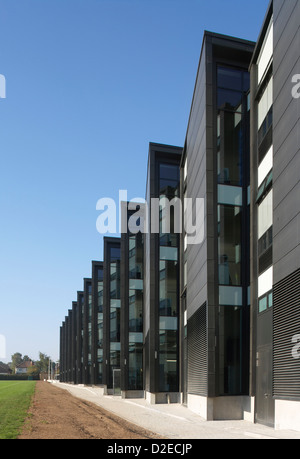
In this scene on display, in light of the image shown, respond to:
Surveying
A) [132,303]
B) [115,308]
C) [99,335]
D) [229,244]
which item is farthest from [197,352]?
[99,335]

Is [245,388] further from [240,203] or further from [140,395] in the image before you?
[140,395]

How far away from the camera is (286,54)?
18250 millimetres

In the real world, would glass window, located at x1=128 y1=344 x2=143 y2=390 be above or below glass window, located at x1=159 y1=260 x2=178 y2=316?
below

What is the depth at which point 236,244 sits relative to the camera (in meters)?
24.5

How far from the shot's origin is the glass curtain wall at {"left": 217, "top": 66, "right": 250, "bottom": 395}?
23.6m

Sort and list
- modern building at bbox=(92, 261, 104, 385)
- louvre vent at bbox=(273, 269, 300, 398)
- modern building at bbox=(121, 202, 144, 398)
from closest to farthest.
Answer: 1. louvre vent at bbox=(273, 269, 300, 398)
2. modern building at bbox=(121, 202, 144, 398)
3. modern building at bbox=(92, 261, 104, 385)

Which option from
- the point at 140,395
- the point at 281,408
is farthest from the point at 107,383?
the point at 281,408

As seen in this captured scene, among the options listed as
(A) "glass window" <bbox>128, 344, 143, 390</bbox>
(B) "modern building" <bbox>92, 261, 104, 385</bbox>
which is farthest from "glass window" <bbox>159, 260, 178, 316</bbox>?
(B) "modern building" <bbox>92, 261, 104, 385</bbox>

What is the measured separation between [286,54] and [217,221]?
8507 millimetres

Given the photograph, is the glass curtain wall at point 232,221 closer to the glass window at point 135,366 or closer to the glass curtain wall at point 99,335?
the glass window at point 135,366

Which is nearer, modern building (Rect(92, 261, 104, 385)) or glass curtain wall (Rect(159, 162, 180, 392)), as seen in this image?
glass curtain wall (Rect(159, 162, 180, 392))

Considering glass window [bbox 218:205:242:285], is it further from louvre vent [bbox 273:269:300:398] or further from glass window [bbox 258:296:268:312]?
louvre vent [bbox 273:269:300:398]

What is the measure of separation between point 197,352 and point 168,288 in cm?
1191

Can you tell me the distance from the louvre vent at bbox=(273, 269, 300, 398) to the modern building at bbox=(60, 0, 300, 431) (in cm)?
4
